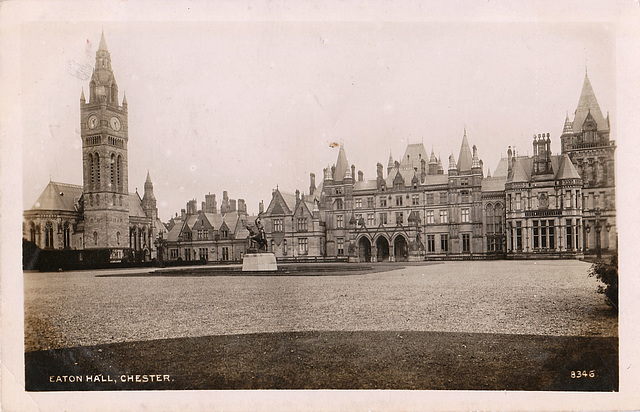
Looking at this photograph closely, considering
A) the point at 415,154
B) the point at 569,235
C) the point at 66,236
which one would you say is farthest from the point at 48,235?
the point at 569,235

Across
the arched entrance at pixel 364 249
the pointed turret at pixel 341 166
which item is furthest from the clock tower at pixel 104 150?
the arched entrance at pixel 364 249

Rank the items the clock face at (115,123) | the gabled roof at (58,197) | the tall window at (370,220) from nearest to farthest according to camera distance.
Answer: the gabled roof at (58,197) → the clock face at (115,123) → the tall window at (370,220)

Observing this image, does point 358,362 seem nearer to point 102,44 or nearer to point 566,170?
point 566,170

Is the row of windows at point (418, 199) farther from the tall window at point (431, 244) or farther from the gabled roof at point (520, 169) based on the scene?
the gabled roof at point (520, 169)

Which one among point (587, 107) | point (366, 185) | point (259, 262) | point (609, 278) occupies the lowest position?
point (609, 278)

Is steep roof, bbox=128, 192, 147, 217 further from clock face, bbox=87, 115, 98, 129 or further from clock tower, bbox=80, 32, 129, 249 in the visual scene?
clock face, bbox=87, 115, 98, 129

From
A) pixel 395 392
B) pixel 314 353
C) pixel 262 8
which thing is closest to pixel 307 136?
pixel 262 8

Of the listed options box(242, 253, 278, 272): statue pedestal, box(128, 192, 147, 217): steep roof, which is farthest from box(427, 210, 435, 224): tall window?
box(128, 192, 147, 217): steep roof
